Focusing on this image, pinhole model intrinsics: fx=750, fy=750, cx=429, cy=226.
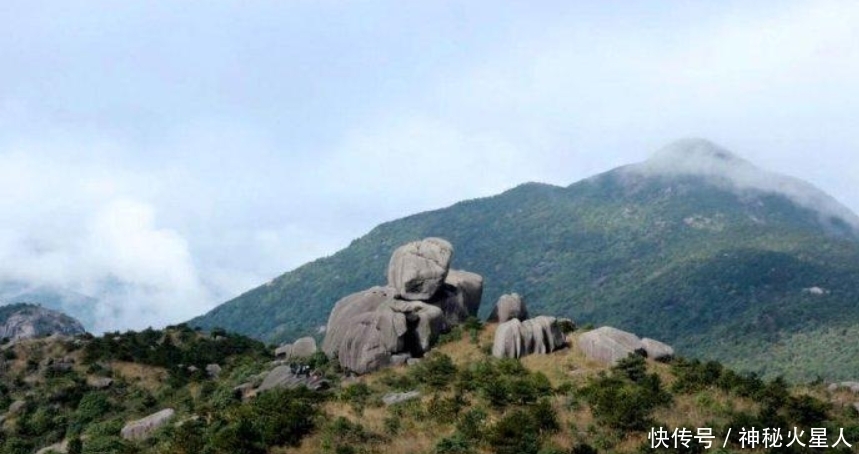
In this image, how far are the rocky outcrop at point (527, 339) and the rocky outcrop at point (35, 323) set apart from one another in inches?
3759

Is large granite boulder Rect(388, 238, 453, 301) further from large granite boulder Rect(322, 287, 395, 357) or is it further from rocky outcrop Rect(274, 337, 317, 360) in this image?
rocky outcrop Rect(274, 337, 317, 360)

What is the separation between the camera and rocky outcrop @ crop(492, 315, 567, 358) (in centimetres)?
4203

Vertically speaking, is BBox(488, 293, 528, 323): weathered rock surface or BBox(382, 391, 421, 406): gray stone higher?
BBox(488, 293, 528, 323): weathered rock surface

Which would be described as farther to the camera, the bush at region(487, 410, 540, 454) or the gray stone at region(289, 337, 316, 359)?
the gray stone at region(289, 337, 316, 359)

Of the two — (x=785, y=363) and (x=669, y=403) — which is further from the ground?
(x=669, y=403)

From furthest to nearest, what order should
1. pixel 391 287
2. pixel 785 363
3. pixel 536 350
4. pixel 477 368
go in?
1. pixel 785 363
2. pixel 391 287
3. pixel 536 350
4. pixel 477 368

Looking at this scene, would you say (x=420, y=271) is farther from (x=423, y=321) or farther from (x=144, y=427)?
(x=144, y=427)

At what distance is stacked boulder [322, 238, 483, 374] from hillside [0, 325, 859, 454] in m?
1.50

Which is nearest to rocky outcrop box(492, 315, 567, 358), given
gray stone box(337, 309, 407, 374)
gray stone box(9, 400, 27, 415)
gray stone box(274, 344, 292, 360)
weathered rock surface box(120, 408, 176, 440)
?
gray stone box(337, 309, 407, 374)

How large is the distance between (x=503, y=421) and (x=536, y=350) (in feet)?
43.3

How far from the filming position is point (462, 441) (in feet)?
93.7

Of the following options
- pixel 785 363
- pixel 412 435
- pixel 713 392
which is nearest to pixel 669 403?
pixel 713 392

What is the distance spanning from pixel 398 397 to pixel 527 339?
9495mm

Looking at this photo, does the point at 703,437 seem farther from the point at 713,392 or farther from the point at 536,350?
the point at 536,350
